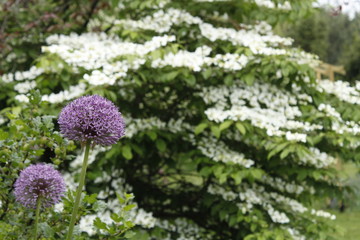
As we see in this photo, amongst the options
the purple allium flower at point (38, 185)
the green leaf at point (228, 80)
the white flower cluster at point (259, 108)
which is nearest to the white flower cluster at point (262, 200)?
the white flower cluster at point (259, 108)

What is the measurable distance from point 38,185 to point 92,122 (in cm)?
28

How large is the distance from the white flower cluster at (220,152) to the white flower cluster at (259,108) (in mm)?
262

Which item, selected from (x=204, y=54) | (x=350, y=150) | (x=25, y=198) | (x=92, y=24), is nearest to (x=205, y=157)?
(x=204, y=54)

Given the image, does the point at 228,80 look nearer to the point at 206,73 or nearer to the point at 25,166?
the point at 206,73

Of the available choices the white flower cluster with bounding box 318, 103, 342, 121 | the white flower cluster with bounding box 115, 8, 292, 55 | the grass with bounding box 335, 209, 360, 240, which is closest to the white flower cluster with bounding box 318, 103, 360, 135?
the white flower cluster with bounding box 318, 103, 342, 121

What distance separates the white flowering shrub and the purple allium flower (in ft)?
5.76

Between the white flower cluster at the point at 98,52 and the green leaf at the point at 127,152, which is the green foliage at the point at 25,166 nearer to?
the green leaf at the point at 127,152

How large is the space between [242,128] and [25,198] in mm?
1989

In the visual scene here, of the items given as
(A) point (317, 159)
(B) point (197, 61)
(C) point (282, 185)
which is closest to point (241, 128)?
(B) point (197, 61)

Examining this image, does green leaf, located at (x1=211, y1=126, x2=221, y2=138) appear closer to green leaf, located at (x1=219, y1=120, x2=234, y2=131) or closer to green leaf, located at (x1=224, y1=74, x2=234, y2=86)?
green leaf, located at (x1=219, y1=120, x2=234, y2=131)

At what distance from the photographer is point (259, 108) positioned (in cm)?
373

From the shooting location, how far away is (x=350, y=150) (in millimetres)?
3787

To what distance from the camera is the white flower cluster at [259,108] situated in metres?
3.44

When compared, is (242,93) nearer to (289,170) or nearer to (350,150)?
(289,170)
